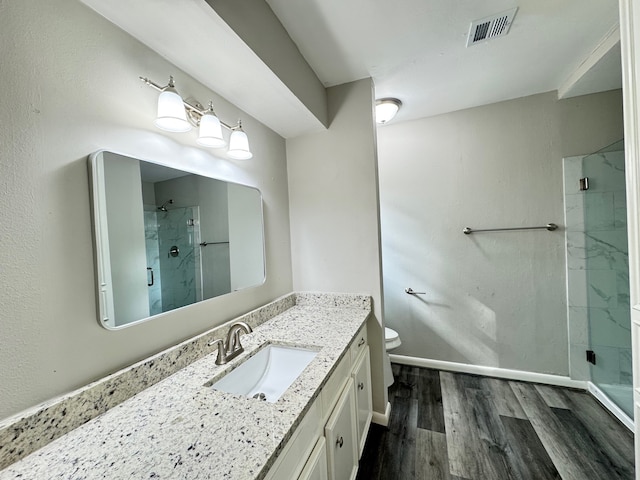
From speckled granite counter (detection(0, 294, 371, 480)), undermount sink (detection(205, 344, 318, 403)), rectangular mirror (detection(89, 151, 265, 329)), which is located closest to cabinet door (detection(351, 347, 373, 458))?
undermount sink (detection(205, 344, 318, 403))

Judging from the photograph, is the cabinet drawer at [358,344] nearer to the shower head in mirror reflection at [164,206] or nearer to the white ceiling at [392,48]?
the shower head in mirror reflection at [164,206]

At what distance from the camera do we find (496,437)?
154cm

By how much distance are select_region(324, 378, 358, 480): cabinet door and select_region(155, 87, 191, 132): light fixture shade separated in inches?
52.6

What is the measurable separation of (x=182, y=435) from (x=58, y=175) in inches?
32.6

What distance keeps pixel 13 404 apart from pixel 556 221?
311cm

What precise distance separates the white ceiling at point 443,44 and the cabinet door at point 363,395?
1822 mm

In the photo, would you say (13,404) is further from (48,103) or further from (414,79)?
(414,79)

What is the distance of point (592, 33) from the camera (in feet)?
4.59

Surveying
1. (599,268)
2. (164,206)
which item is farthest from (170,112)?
(599,268)

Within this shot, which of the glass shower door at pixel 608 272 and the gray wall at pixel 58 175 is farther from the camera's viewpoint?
the glass shower door at pixel 608 272

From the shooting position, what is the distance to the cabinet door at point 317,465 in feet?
2.54

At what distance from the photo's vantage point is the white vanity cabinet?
2.41 ft

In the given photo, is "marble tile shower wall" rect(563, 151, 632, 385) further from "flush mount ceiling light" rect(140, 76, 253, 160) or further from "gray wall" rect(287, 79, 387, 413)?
"flush mount ceiling light" rect(140, 76, 253, 160)

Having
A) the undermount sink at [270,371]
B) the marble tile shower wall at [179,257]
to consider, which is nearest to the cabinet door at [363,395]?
the undermount sink at [270,371]
